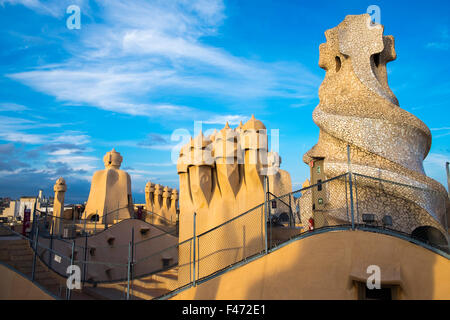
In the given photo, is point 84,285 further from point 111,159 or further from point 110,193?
point 111,159

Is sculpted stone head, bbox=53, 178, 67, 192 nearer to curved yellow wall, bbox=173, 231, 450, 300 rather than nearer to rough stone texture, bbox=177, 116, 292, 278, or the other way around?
rough stone texture, bbox=177, 116, 292, 278

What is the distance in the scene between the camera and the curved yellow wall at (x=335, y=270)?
5445 mm

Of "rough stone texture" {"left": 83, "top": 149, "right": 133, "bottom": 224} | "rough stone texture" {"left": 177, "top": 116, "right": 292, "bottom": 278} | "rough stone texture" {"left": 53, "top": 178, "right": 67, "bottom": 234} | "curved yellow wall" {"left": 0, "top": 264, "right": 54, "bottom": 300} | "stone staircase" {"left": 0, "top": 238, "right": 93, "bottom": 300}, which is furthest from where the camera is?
"rough stone texture" {"left": 83, "top": 149, "right": 133, "bottom": 224}

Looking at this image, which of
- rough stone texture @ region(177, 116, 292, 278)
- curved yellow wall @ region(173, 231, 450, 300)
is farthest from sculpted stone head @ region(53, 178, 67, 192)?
curved yellow wall @ region(173, 231, 450, 300)

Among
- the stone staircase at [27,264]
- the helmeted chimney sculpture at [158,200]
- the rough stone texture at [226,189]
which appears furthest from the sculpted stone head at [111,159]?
the stone staircase at [27,264]

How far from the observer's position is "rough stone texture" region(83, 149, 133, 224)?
22.7 meters

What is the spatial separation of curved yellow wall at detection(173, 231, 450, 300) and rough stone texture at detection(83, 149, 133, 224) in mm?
17051

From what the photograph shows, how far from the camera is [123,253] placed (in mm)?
18016

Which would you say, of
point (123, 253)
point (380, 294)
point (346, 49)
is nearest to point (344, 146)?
point (346, 49)

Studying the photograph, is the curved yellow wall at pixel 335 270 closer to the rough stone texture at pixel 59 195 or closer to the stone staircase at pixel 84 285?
the stone staircase at pixel 84 285

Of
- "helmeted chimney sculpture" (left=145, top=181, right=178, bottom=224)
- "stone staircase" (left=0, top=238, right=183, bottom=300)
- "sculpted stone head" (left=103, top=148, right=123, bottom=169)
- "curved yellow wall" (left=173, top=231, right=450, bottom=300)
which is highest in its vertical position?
"sculpted stone head" (left=103, top=148, right=123, bottom=169)

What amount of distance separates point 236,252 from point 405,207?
5.00 m

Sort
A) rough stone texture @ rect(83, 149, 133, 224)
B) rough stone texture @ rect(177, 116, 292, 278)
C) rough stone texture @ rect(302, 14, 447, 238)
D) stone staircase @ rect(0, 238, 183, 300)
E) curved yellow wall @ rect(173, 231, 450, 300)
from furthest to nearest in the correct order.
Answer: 1. rough stone texture @ rect(83, 149, 133, 224)
2. rough stone texture @ rect(177, 116, 292, 278)
3. stone staircase @ rect(0, 238, 183, 300)
4. rough stone texture @ rect(302, 14, 447, 238)
5. curved yellow wall @ rect(173, 231, 450, 300)
